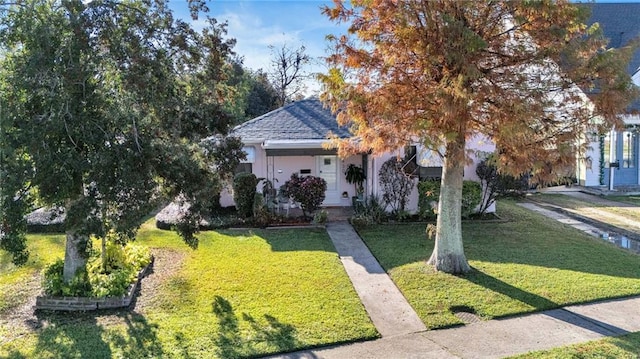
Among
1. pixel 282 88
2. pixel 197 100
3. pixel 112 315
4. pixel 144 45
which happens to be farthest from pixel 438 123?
pixel 282 88

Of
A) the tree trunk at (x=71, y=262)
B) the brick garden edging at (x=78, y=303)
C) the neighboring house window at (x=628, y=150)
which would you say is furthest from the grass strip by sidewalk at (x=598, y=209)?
the tree trunk at (x=71, y=262)

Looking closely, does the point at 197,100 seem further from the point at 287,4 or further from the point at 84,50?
the point at 287,4

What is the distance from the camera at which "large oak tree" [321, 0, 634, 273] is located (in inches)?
306

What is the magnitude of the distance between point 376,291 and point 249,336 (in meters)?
3.14

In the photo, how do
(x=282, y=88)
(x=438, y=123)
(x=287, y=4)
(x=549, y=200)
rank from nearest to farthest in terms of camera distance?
(x=438, y=123), (x=287, y=4), (x=549, y=200), (x=282, y=88)

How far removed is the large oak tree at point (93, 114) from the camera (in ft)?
21.9

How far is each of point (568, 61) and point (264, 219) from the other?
10.1m

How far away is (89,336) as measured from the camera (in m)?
7.00

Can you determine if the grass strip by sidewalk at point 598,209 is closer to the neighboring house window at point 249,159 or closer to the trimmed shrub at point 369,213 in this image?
the trimmed shrub at point 369,213

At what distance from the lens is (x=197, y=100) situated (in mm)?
8398

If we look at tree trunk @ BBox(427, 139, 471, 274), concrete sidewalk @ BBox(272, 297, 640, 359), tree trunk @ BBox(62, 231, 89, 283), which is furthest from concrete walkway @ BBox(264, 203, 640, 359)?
tree trunk @ BBox(62, 231, 89, 283)

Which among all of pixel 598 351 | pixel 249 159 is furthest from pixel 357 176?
pixel 598 351

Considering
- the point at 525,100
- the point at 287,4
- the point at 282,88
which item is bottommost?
the point at 525,100

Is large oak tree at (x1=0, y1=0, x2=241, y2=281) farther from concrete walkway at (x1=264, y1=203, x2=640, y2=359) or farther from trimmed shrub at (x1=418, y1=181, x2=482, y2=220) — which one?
trimmed shrub at (x1=418, y1=181, x2=482, y2=220)
